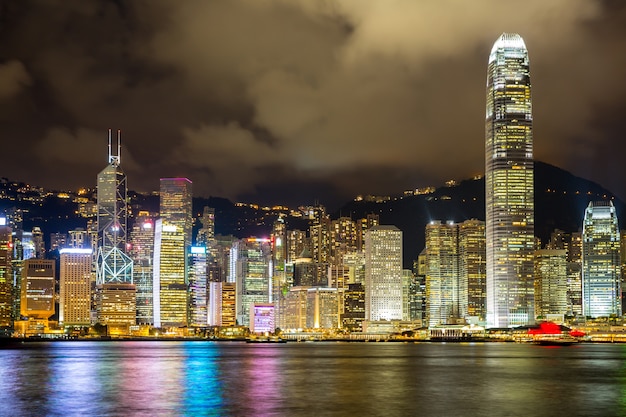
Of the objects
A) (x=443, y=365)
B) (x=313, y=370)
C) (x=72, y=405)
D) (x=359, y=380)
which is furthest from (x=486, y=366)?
(x=72, y=405)

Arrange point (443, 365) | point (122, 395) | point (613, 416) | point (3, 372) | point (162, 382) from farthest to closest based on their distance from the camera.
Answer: point (443, 365), point (3, 372), point (162, 382), point (122, 395), point (613, 416)

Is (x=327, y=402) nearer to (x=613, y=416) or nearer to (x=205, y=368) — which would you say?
(x=613, y=416)

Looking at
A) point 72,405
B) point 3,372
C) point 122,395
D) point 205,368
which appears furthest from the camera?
point 205,368

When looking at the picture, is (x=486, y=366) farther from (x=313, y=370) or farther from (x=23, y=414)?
(x=23, y=414)

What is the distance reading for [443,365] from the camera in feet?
392

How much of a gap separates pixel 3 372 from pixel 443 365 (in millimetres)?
52191

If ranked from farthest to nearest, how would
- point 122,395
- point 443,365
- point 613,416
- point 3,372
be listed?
point 443,365 < point 3,372 < point 122,395 < point 613,416

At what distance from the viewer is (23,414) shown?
63.1 meters

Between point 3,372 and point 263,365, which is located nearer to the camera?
point 3,372

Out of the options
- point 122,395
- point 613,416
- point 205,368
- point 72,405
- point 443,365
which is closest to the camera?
point 613,416

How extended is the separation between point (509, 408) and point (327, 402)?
509 inches

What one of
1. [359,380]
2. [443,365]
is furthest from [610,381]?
[443,365]

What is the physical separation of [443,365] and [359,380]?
32.5m

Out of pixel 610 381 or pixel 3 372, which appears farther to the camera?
pixel 3 372
